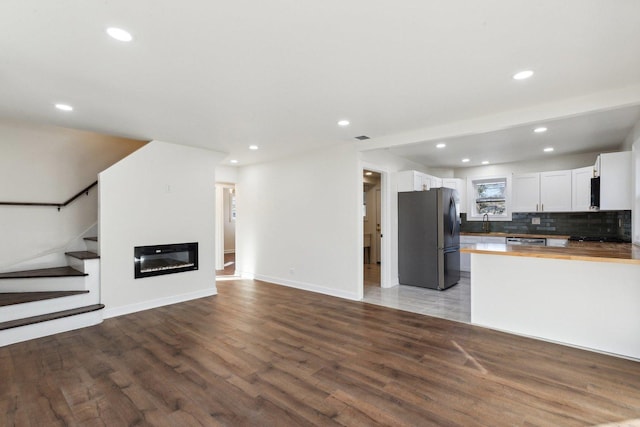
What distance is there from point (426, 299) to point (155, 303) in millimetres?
4124

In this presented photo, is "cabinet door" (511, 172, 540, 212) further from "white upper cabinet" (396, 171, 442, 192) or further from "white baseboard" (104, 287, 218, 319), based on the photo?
"white baseboard" (104, 287, 218, 319)

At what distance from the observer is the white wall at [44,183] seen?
164 inches

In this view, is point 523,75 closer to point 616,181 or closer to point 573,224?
point 616,181

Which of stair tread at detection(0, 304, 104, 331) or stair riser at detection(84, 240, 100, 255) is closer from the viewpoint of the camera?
stair tread at detection(0, 304, 104, 331)

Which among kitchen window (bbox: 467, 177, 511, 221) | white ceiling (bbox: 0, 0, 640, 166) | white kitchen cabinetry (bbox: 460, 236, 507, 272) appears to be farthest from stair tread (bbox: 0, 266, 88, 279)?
kitchen window (bbox: 467, 177, 511, 221)

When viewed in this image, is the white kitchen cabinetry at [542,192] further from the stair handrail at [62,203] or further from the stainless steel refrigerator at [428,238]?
the stair handrail at [62,203]

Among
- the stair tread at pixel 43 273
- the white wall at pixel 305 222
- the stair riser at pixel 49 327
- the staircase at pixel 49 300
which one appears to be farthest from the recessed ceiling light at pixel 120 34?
the white wall at pixel 305 222

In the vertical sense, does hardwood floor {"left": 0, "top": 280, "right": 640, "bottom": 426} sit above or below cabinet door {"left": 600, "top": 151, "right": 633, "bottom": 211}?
below

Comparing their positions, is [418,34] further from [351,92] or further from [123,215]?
[123,215]

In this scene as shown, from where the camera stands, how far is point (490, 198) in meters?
6.87

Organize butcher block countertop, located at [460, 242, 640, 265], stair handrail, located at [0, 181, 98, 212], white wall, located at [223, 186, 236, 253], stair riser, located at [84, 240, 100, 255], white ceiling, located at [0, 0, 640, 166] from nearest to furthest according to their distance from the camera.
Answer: white ceiling, located at [0, 0, 640, 166] < butcher block countertop, located at [460, 242, 640, 265] < stair handrail, located at [0, 181, 98, 212] < stair riser, located at [84, 240, 100, 255] < white wall, located at [223, 186, 236, 253]

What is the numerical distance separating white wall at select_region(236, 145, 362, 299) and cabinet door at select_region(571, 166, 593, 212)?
12.9 feet

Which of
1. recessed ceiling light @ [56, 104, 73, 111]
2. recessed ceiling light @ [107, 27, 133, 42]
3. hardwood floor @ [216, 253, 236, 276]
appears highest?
recessed ceiling light @ [107, 27, 133, 42]

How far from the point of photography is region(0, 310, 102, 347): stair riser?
327 cm
